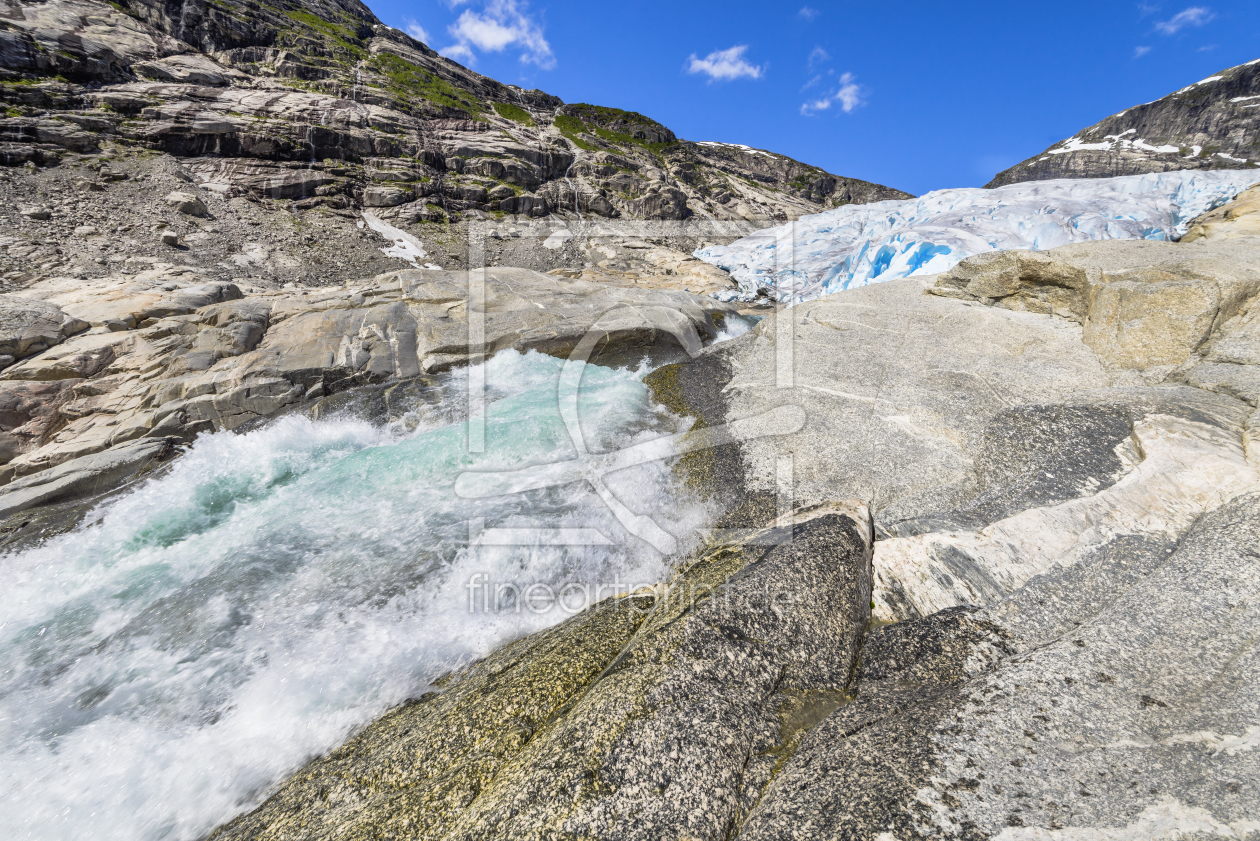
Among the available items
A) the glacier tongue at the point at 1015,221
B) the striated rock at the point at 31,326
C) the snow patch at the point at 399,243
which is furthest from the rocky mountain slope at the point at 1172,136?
the striated rock at the point at 31,326

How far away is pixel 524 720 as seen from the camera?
3.29m

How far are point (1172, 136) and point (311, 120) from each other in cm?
9409

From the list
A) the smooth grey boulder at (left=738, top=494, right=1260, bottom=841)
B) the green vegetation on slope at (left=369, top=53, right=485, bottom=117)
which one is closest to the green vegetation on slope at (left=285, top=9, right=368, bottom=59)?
the green vegetation on slope at (left=369, top=53, right=485, bottom=117)

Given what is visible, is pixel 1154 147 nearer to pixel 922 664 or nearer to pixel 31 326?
pixel 922 664

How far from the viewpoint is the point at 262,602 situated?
5.05 meters

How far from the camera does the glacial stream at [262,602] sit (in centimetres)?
352

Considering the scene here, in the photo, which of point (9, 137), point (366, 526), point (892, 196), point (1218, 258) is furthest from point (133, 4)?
point (892, 196)

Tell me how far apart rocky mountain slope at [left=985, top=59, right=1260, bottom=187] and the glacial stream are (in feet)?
233

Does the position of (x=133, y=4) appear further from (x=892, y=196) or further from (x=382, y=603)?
(x=892, y=196)

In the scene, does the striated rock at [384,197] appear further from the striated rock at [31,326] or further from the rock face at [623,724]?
the rock face at [623,724]

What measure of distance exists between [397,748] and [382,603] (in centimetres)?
194

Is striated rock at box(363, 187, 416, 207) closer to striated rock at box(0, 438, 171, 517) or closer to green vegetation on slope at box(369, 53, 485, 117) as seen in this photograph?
green vegetation on slope at box(369, 53, 485, 117)

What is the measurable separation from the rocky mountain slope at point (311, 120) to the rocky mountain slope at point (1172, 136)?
32218 millimetres

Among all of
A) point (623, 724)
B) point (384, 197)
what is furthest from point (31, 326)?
point (384, 197)
